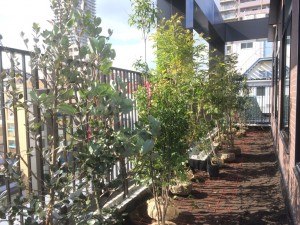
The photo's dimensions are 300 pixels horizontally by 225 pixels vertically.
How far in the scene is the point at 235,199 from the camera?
4.08m

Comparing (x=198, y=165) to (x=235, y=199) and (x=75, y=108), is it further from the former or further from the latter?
(x=75, y=108)

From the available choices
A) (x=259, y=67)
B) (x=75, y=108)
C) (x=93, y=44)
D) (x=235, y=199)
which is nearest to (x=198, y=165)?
(x=235, y=199)

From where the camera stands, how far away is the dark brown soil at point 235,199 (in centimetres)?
341

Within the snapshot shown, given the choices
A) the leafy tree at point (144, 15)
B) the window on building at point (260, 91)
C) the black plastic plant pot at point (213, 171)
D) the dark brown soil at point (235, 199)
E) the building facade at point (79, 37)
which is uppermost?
the leafy tree at point (144, 15)

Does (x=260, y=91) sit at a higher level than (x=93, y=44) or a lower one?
lower

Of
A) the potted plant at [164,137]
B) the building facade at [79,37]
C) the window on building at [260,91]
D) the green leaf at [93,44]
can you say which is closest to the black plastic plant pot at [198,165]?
the potted plant at [164,137]

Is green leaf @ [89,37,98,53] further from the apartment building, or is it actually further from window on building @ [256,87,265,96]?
window on building @ [256,87,265,96]

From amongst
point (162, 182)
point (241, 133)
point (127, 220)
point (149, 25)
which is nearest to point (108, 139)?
point (162, 182)

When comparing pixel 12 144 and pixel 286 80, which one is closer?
pixel 12 144

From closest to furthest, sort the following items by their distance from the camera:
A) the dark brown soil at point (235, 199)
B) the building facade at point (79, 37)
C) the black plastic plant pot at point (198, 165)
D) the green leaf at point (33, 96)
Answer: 1. the green leaf at point (33, 96)
2. the building facade at point (79, 37)
3. the dark brown soil at point (235, 199)
4. the black plastic plant pot at point (198, 165)

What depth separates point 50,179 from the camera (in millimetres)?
1571

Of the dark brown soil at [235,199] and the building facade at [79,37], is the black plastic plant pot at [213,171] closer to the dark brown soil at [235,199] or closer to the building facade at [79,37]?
the dark brown soil at [235,199]

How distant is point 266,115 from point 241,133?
14.2ft

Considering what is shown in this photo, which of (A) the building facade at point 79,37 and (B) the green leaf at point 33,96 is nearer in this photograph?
(B) the green leaf at point 33,96
